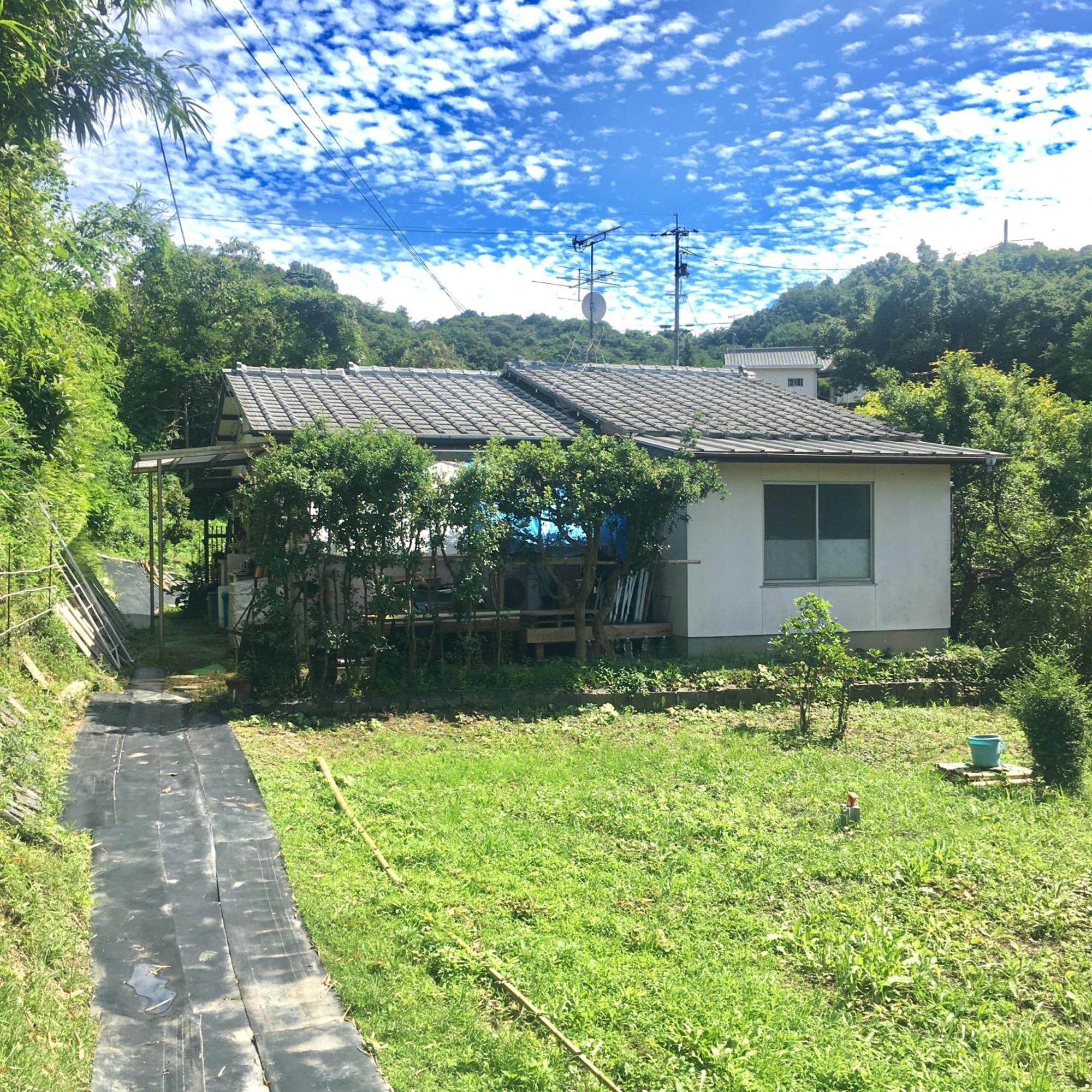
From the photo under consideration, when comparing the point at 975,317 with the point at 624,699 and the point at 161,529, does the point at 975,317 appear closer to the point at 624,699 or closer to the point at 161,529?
the point at 624,699

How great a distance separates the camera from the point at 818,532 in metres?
12.2

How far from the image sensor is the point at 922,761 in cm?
820

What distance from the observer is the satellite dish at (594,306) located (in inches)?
762

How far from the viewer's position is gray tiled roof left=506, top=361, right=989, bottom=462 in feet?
→ 39.5

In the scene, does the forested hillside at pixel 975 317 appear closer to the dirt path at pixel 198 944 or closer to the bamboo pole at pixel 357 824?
the bamboo pole at pixel 357 824

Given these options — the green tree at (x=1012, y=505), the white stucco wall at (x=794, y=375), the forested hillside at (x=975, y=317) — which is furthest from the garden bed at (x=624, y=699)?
the white stucco wall at (x=794, y=375)

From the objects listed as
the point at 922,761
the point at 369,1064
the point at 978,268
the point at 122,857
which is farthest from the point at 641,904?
the point at 978,268

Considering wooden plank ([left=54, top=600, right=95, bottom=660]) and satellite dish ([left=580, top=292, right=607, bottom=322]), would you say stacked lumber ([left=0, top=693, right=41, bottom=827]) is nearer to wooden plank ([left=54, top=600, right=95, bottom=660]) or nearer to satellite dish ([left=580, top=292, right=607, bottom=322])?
wooden plank ([left=54, top=600, right=95, bottom=660])

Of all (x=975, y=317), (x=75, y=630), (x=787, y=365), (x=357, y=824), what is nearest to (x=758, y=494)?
(x=357, y=824)

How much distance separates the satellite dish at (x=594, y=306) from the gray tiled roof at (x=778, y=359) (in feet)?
120

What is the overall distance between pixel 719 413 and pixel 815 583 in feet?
11.1

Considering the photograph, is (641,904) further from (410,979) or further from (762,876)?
(410,979)

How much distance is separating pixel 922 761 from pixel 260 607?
661cm

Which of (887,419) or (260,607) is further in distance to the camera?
(887,419)
